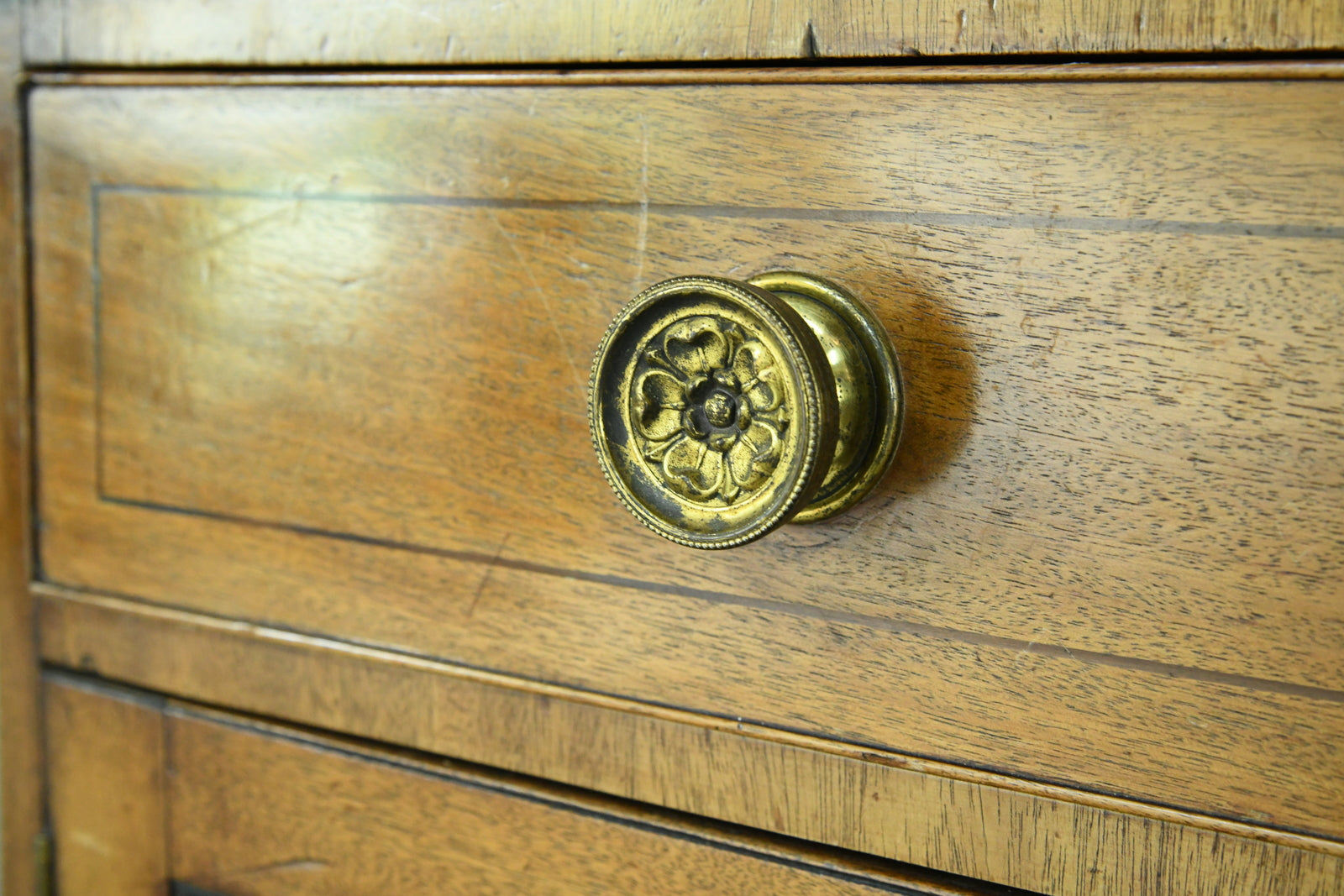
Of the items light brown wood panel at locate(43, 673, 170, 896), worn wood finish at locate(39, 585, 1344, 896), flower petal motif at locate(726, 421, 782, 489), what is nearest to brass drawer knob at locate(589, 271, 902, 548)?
flower petal motif at locate(726, 421, 782, 489)

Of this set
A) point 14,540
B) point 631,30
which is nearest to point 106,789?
point 14,540

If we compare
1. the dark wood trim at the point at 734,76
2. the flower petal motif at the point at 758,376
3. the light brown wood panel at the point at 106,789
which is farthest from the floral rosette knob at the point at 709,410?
the light brown wood panel at the point at 106,789

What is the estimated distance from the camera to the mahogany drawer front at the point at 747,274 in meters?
0.35

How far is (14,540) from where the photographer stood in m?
0.58

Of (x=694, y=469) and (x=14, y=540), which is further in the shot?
(x=14, y=540)

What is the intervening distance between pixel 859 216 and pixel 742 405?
9 centimetres

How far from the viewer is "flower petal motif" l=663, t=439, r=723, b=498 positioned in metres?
0.37

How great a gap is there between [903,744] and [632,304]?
0.20 metres

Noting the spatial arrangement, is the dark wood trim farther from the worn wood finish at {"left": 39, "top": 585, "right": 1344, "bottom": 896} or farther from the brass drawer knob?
the worn wood finish at {"left": 39, "top": 585, "right": 1344, "bottom": 896}

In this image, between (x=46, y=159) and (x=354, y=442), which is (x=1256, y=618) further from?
(x=46, y=159)

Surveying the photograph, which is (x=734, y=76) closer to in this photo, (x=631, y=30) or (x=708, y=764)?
(x=631, y=30)

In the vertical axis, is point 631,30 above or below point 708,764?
above

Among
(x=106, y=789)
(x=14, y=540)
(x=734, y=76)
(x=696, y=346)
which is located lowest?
(x=106, y=789)

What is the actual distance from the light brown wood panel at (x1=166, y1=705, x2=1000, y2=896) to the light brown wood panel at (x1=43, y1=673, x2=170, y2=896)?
0.01 metres
